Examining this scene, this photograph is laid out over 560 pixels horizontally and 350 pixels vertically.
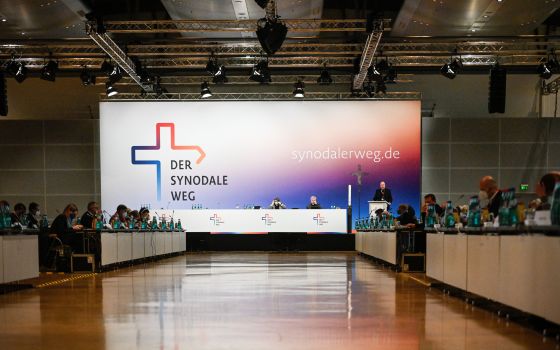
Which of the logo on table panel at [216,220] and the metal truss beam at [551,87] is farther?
the metal truss beam at [551,87]

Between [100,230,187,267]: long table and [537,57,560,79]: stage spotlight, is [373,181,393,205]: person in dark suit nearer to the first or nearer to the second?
[537,57,560,79]: stage spotlight

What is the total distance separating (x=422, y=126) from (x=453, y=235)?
15.0 metres

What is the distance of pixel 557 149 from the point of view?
Result: 2175 centimetres

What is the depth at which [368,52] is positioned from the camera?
16.4 m

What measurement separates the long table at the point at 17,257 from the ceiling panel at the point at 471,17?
900cm

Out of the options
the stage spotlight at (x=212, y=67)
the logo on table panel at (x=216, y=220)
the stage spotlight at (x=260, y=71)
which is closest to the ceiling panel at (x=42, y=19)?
the stage spotlight at (x=212, y=67)

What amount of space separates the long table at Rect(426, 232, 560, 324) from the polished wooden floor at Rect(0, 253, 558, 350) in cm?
20

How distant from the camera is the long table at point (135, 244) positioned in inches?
469

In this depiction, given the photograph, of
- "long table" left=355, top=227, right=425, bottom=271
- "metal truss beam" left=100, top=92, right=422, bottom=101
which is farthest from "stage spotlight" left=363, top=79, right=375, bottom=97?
"long table" left=355, top=227, right=425, bottom=271

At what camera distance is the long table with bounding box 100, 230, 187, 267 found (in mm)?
11922

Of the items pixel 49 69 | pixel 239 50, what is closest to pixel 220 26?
pixel 239 50

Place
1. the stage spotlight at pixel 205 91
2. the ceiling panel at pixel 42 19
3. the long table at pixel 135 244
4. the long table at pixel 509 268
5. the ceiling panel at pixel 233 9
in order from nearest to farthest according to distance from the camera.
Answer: the long table at pixel 509 268 → the long table at pixel 135 244 → the ceiling panel at pixel 42 19 → the ceiling panel at pixel 233 9 → the stage spotlight at pixel 205 91

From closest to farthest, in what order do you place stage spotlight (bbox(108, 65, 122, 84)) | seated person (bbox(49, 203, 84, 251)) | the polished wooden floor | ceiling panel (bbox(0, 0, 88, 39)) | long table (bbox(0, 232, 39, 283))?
the polished wooden floor
long table (bbox(0, 232, 39, 283))
seated person (bbox(49, 203, 84, 251))
ceiling panel (bbox(0, 0, 88, 39))
stage spotlight (bbox(108, 65, 122, 84))

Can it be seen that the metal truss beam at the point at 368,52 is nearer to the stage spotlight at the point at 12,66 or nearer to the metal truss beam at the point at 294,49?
the metal truss beam at the point at 294,49
